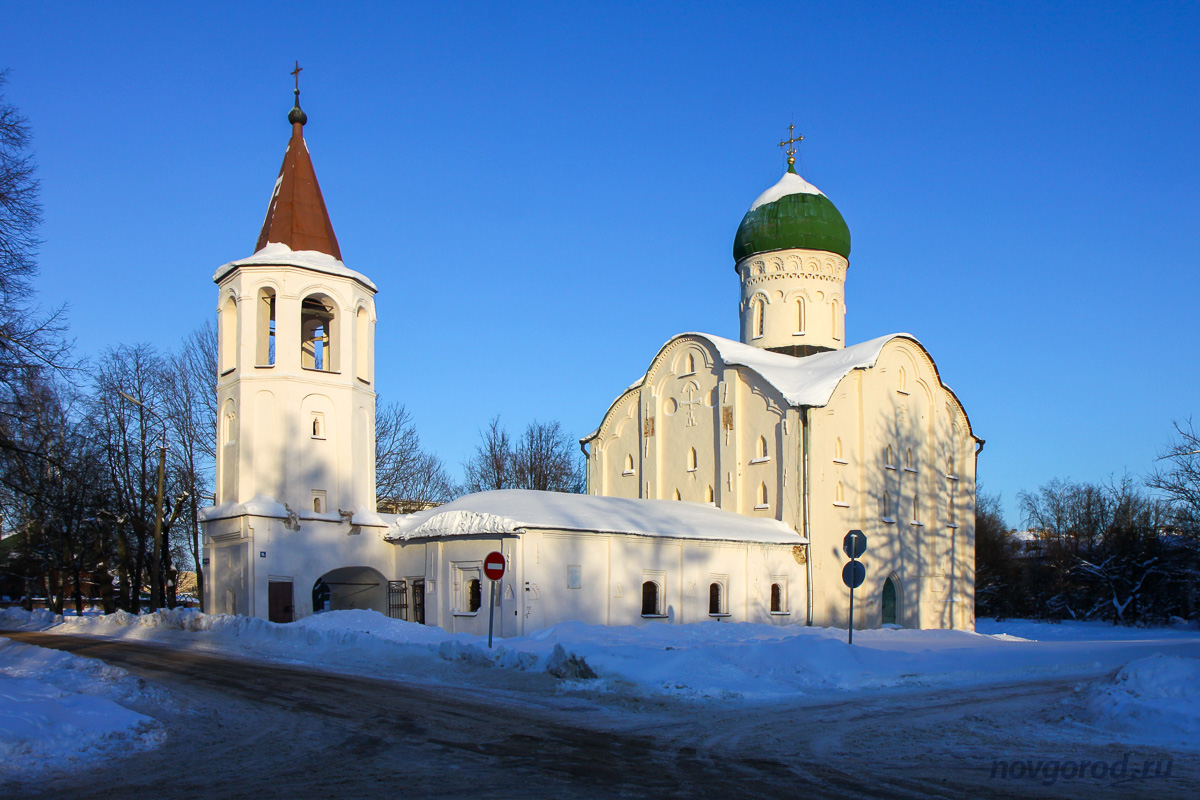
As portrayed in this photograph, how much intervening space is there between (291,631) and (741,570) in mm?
12149

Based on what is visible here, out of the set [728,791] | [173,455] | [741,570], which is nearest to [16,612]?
[173,455]

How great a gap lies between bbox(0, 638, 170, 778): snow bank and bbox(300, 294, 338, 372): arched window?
1474 cm

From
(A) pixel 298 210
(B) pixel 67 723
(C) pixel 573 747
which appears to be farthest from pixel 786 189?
(B) pixel 67 723

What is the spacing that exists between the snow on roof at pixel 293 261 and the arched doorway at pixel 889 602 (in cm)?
1789

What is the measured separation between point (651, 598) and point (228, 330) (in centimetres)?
1264

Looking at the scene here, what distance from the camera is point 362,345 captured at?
2662cm

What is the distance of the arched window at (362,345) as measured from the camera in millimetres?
26547

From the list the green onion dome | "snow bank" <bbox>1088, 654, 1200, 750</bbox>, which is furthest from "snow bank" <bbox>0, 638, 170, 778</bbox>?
the green onion dome

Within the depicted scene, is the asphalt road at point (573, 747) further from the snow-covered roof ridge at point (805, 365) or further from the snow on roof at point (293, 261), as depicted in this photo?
the snow-covered roof ridge at point (805, 365)

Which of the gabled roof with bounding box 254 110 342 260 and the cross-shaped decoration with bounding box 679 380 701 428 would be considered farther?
the cross-shaped decoration with bounding box 679 380 701 428

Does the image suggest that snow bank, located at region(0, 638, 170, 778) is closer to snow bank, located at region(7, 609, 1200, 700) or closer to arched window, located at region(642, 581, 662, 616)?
snow bank, located at region(7, 609, 1200, 700)

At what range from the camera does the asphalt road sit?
24.0 feet

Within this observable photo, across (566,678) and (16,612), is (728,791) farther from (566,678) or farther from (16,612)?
(16,612)

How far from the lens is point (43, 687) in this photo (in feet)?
34.3
